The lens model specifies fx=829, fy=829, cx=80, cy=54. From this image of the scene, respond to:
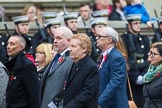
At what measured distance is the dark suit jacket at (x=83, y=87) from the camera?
34.9ft

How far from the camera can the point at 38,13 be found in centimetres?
1703

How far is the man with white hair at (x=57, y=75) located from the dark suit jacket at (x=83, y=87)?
0.22 meters

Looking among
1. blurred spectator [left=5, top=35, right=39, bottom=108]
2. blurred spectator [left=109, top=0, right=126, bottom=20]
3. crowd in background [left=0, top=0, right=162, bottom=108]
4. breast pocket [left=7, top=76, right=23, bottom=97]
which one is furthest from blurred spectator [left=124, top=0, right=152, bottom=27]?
breast pocket [left=7, top=76, right=23, bottom=97]

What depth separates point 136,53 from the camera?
1565 cm

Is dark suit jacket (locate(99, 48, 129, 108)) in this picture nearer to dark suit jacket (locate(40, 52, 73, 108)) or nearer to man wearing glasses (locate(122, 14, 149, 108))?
dark suit jacket (locate(40, 52, 73, 108))

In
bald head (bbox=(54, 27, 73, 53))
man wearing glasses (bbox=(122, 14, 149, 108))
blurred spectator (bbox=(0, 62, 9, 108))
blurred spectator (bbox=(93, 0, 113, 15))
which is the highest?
bald head (bbox=(54, 27, 73, 53))

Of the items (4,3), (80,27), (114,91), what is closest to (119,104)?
(114,91)

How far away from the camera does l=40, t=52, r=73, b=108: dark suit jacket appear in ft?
36.5

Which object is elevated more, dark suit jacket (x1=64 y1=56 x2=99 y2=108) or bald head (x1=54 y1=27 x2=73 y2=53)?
bald head (x1=54 y1=27 x2=73 y2=53)

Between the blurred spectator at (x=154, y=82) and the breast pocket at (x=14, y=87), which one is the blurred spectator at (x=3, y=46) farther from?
the blurred spectator at (x=154, y=82)

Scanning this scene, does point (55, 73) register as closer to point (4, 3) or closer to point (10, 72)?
point (10, 72)

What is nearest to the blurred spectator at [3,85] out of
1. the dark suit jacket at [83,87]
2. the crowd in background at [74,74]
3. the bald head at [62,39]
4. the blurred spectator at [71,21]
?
the crowd in background at [74,74]

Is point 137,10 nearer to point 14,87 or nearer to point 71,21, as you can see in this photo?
point 71,21

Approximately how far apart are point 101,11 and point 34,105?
17.4 feet
